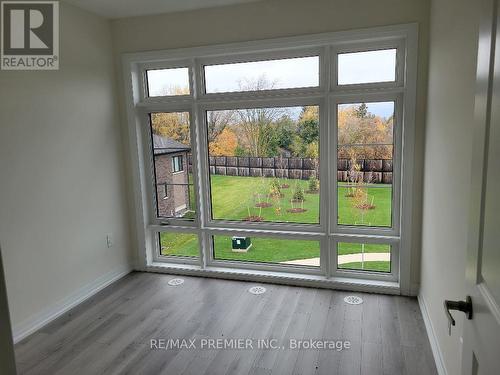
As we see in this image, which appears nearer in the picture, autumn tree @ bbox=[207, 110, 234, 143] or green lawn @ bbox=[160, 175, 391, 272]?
green lawn @ bbox=[160, 175, 391, 272]

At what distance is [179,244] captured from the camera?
3.97 meters

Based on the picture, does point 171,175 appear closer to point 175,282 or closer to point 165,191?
point 165,191

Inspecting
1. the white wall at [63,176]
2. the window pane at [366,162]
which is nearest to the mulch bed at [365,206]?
the window pane at [366,162]

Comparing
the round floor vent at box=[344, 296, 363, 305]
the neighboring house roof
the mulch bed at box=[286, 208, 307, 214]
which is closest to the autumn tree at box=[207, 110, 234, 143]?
the neighboring house roof

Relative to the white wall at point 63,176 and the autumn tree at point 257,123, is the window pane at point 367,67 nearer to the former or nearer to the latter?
the autumn tree at point 257,123

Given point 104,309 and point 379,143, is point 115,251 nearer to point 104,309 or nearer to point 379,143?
point 104,309

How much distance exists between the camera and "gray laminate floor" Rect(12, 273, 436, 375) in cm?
231

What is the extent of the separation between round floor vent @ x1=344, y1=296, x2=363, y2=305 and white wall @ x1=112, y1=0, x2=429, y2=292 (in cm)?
49

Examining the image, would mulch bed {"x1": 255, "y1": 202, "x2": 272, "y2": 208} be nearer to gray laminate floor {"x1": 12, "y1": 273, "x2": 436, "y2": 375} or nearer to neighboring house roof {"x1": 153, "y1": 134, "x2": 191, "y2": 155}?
gray laminate floor {"x1": 12, "y1": 273, "x2": 436, "y2": 375}

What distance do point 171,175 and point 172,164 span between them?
0.12 meters

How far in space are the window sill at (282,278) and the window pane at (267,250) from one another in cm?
13

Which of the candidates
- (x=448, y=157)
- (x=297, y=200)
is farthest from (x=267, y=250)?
(x=448, y=157)

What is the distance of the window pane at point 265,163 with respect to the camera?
11.1 ft

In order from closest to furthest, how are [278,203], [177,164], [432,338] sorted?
[432,338]
[278,203]
[177,164]
